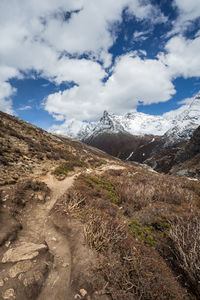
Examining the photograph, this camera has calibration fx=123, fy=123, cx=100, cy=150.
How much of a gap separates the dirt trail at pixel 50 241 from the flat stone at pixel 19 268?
629mm

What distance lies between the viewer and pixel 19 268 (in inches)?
127

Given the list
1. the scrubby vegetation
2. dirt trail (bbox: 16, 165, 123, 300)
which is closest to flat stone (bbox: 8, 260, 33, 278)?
dirt trail (bbox: 16, 165, 123, 300)

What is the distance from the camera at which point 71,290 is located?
306cm

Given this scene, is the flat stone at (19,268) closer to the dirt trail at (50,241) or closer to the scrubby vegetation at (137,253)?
the dirt trail at (50,241)

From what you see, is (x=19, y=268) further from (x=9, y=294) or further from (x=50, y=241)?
(x=50, y=241)

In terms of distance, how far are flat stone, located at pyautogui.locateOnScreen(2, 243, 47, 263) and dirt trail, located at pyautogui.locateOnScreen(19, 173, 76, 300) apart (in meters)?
0.37

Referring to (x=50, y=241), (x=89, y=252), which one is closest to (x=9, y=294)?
(x=50, y=241)

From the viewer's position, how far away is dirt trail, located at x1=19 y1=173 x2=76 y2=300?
10.2ft

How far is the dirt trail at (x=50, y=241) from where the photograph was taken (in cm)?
311

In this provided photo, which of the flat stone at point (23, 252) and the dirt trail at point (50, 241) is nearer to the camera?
the dirt trail at point (50, 241)

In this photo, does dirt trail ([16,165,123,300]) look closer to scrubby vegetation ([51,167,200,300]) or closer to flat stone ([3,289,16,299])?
flat stone ([3,289,16,299])

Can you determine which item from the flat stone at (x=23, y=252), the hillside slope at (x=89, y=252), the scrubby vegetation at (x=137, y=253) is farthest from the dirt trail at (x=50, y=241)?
the scrubby vegetation at (x=137, y=253)

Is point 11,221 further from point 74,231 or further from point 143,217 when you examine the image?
point 143,217

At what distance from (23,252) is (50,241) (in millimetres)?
1009
